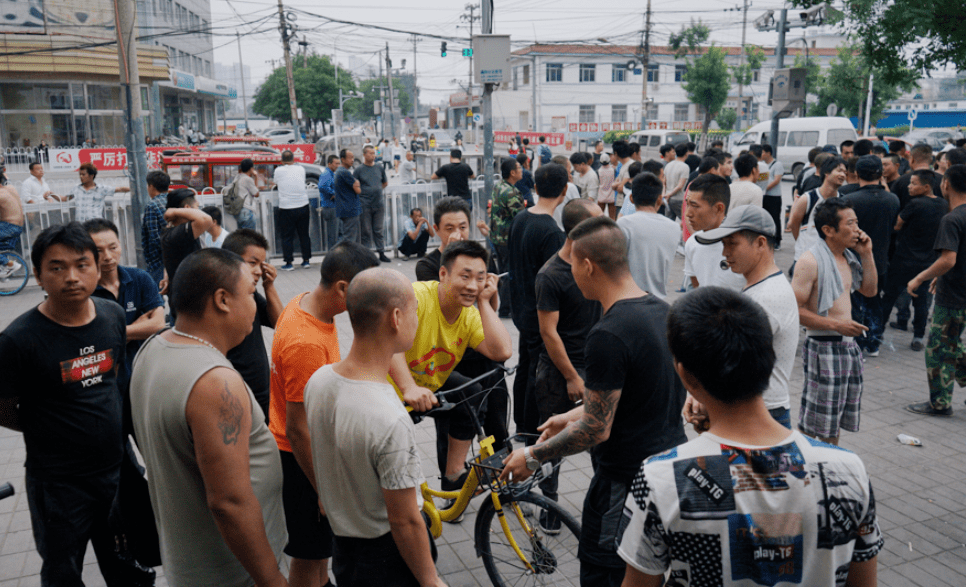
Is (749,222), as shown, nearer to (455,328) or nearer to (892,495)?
(455,328)

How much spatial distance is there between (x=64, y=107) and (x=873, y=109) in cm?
4803

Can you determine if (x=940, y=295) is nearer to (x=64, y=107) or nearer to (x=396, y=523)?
(x=396, y=523)

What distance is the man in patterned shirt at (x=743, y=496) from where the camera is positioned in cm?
163

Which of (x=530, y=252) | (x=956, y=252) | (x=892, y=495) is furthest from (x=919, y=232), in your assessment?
(x=530, y=252)

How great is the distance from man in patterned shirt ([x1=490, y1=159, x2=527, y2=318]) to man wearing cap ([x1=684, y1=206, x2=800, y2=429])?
4900 millimetres

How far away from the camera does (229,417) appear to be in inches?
85.0

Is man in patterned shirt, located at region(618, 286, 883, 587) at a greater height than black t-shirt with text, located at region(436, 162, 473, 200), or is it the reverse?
black t-shirt with text, located at region(436, 162, 473, 200)

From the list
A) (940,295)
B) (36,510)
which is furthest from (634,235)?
(36,510)

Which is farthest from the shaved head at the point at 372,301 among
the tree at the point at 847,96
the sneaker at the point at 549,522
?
the tree at the point at 847,96

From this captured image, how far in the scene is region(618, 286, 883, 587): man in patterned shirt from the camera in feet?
5.33

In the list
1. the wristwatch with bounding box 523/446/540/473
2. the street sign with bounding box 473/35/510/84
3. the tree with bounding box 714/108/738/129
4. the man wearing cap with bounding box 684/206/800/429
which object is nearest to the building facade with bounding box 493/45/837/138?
the tree with bounding box 714/108/738/129

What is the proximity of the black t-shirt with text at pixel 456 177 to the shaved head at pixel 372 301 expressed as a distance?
9.99 m

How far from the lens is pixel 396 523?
2.24 m

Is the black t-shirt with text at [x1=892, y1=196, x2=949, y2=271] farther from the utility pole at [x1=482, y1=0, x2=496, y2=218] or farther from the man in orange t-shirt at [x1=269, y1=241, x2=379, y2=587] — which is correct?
the man in orange t-shirt at [x1=269, y1=241, x2=379, y2=587]
